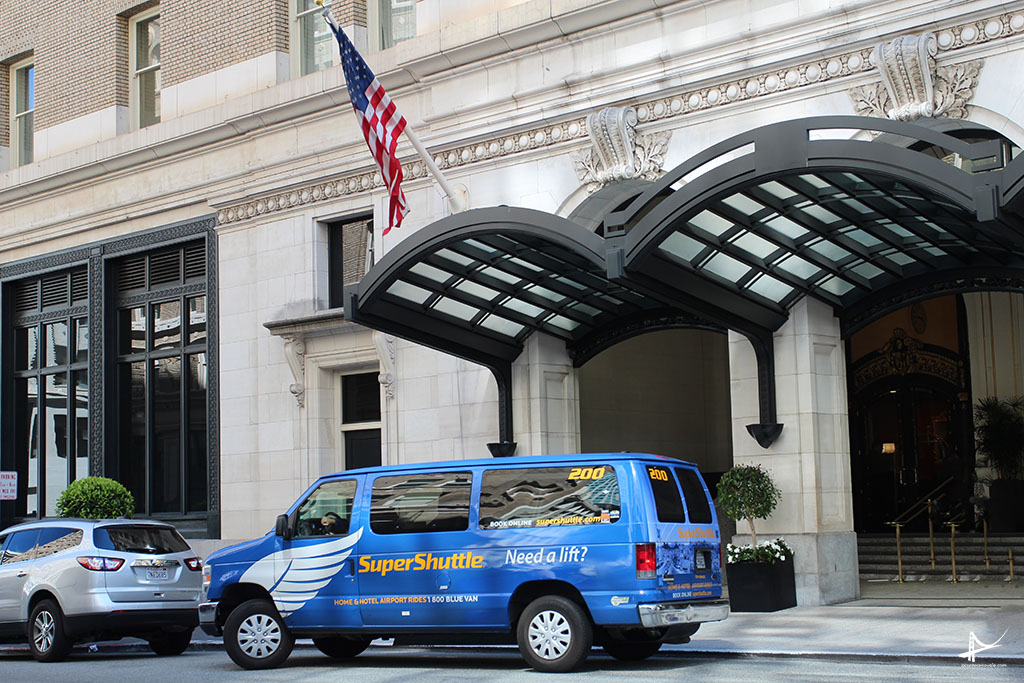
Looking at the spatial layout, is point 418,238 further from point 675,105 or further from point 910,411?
point 910,411

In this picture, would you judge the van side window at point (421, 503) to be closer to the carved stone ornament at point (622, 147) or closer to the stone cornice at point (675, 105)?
the carved stone ornament at point (622, 147)

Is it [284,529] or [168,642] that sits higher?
[284,529]

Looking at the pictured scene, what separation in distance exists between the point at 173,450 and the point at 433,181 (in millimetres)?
8524

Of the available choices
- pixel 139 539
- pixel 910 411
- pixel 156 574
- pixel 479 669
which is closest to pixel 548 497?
pixel 479 669

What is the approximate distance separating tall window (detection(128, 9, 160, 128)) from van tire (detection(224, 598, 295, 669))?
15.8m

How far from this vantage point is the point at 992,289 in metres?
16.7

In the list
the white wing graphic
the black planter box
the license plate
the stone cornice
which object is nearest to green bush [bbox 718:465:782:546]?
the black planter box

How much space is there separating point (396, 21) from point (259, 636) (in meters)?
12.7

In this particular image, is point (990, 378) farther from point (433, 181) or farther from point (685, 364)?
point (433, 181)

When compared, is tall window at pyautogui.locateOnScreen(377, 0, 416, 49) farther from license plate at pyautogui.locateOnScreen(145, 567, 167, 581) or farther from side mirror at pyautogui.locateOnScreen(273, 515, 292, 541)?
side mirror at pyautogui.locateOnScreen(273, 515, 292, 541)

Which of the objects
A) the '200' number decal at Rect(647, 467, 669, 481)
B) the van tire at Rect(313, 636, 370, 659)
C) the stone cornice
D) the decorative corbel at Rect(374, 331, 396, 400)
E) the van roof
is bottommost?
the van tire at Rect(313, 636, 370, 659)

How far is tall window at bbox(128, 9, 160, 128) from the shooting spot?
88.1ft

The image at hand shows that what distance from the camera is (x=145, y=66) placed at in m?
27.1

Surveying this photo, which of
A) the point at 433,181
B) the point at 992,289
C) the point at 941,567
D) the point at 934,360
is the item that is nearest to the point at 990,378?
the point at 934,360
